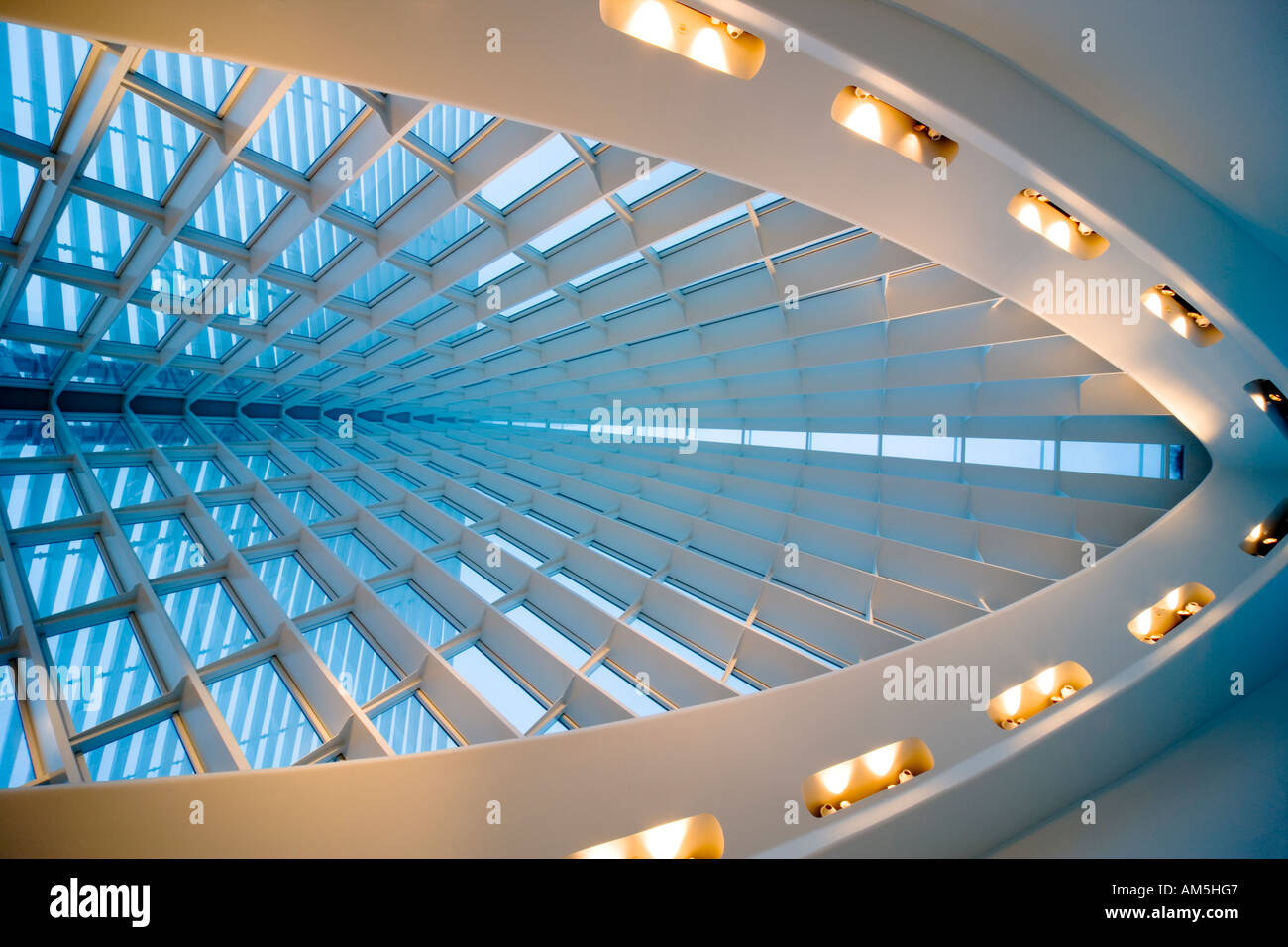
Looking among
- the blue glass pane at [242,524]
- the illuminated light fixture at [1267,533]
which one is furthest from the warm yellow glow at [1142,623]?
the blue glass pane at [242,524]

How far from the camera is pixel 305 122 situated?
317 inches

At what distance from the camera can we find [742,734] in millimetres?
5324

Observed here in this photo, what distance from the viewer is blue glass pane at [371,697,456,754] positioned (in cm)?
984

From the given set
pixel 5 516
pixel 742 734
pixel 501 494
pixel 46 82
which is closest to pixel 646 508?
pixel 501 494

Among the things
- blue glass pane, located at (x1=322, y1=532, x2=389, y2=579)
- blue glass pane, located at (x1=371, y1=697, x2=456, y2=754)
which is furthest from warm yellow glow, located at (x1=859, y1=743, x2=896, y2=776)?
blue glass pane, located at (x1=322, y1=532, x2=389, y2=579)

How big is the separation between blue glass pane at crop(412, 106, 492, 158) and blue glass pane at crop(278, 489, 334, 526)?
11134 mm

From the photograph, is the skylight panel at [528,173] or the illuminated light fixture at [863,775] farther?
the skylight panel at [528,173]

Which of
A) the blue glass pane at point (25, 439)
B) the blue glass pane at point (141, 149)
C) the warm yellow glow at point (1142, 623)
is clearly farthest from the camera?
the blue glass pane at point (25, 439)

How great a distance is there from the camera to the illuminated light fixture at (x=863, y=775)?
17.1 feet

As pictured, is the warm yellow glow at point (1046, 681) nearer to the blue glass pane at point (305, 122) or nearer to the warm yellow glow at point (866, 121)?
the warm yellow glow at point (866, 121)

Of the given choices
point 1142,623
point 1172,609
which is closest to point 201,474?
point 1142,623

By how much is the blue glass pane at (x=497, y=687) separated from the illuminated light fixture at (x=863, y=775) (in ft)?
19.0

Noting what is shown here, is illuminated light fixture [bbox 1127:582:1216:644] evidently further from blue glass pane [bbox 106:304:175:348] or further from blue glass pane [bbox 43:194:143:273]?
blue glass pane [bbox 106:304:175:348]

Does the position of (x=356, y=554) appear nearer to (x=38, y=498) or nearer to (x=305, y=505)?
(x=305, y=505)
